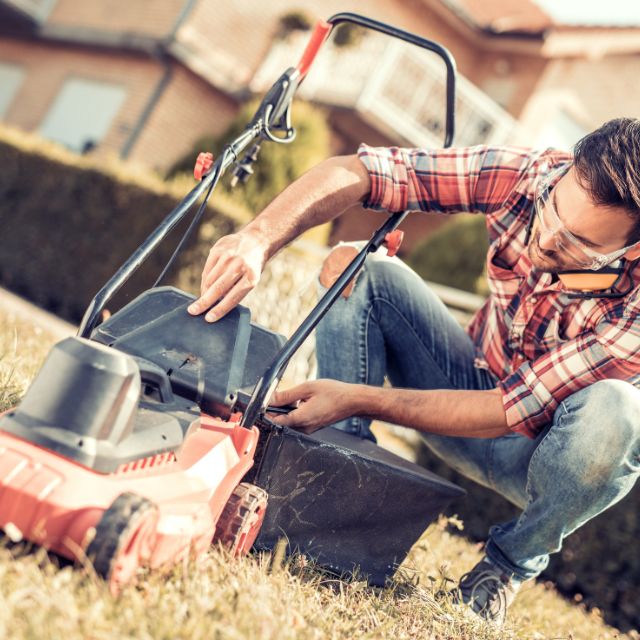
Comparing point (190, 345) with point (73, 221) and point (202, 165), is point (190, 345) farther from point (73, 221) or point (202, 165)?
point (73, 221)

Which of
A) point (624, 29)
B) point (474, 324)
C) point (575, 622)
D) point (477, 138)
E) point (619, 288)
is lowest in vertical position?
point (575, 622)

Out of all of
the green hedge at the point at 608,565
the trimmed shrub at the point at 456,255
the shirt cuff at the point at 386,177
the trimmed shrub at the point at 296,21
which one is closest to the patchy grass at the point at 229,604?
the shirt cuff at the point at 386,177

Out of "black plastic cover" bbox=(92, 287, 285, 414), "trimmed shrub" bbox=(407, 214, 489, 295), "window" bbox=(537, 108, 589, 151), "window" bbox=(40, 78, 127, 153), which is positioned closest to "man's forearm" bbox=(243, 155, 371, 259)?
"black plastic cover" bbox=(92, 287, 285, 414)

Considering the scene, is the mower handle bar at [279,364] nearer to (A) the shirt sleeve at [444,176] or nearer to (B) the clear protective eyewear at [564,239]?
(A) the shirt sleeve at [444,176]

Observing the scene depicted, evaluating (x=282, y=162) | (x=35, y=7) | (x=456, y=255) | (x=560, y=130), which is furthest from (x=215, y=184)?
(x=35, y=7)

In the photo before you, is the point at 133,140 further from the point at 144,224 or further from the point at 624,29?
the point at 624,29

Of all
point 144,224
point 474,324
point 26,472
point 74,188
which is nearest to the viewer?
point 26,472

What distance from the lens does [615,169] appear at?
78.1 inches

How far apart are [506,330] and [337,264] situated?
1.76 ft

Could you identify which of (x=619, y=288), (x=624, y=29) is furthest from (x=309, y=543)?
(x=624, y=29)

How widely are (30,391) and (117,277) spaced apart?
0.47 m

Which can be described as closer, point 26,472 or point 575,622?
point 26,472

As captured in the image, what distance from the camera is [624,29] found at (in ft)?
41.6

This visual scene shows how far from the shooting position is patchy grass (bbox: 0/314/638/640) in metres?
1.25
